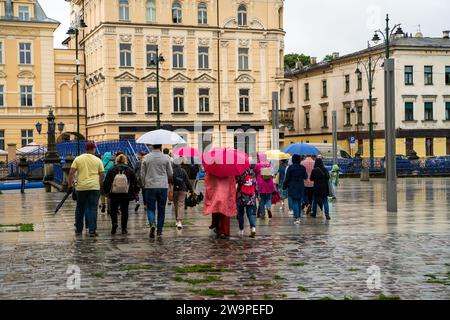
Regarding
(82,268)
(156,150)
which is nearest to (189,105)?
(156,150)

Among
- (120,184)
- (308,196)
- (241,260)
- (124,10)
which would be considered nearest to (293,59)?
(124,10)

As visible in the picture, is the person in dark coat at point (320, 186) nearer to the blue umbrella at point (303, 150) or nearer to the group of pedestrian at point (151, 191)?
the blue umbrella at point (303, 150)

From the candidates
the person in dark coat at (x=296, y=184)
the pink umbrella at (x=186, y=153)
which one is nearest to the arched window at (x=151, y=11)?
the pink umbrella at (x=186, y=153)

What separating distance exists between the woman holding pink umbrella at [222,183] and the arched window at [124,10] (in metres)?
50.0

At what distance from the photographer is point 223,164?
15.8 meters

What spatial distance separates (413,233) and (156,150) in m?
5.50

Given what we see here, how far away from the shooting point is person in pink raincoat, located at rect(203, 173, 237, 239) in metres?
15.7

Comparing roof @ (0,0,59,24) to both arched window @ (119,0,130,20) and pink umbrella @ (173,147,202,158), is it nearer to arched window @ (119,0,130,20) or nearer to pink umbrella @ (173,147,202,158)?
arched window @ (119,0,130,20)

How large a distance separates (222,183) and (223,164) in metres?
0.39

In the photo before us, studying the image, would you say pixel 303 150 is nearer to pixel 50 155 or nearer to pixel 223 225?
pixel 223 225

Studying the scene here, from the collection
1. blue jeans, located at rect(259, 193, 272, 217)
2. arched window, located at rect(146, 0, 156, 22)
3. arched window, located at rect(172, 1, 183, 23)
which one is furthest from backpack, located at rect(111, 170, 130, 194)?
arched window, located at rect(172, 1, 183, 23)

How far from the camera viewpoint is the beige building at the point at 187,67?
211 ft

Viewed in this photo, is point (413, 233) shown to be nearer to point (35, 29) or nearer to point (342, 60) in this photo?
point (35, 29)

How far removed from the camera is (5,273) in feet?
37.1
